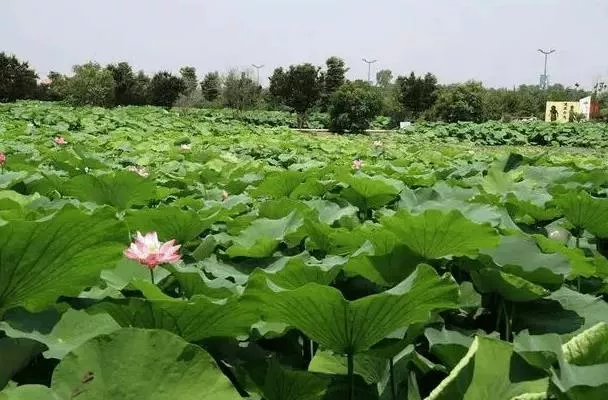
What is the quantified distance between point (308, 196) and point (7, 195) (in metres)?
0.96

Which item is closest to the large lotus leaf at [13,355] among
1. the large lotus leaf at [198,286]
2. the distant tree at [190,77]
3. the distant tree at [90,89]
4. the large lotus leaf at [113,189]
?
the large lotus leaf at [198,286]

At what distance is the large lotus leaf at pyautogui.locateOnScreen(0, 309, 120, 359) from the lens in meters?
0.78

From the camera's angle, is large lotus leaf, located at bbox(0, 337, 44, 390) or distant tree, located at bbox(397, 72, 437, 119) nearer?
large lotus leaf, located at bbox(0, 337, 44, 390)

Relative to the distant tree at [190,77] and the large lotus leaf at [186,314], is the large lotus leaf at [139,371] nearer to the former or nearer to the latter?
the large lotus leaf at [186,314]

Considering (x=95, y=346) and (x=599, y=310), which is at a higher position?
(x=95, y=346)

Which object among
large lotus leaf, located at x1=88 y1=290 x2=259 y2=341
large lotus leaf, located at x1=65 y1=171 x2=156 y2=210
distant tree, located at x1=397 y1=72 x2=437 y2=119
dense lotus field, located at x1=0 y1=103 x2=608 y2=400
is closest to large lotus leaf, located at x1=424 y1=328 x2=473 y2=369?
dense lotus field, located at x1=0 y1=103 x2=608 y2=400

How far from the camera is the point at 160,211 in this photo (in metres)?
1.39

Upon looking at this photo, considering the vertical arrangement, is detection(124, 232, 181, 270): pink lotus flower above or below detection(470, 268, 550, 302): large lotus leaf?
above

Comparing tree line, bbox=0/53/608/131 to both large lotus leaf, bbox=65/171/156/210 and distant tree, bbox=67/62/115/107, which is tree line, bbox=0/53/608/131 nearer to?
distant tree, bbox=67/62/115/107

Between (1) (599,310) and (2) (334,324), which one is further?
(1) (599,310)

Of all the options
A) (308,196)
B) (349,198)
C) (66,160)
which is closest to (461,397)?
(349,198)

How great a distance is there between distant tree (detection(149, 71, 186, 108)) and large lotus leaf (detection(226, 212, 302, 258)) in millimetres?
38655

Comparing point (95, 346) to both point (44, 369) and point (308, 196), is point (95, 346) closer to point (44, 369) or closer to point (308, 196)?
point (44, 369)

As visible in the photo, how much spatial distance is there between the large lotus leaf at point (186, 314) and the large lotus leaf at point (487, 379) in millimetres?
253
